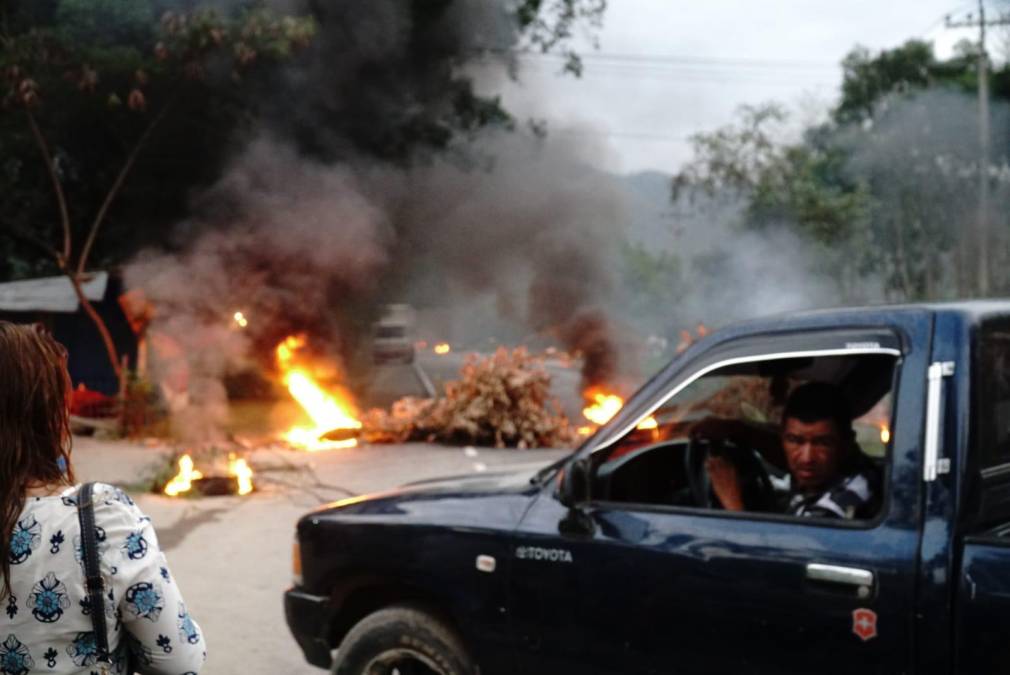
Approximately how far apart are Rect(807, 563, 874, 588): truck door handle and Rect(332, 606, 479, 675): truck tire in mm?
A: 1280

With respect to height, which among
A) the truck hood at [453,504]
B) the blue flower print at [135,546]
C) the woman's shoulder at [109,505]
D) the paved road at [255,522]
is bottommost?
the paved road at [255,522]

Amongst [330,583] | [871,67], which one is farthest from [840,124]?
[330,583]

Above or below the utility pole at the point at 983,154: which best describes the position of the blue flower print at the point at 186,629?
below

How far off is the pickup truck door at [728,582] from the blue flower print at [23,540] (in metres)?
1.67

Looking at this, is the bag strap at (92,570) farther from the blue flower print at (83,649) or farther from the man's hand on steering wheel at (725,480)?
the man's hand on steering wheel at (725,480)

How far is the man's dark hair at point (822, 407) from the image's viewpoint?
10.8 ft

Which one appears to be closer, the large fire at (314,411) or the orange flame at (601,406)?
the large fire at (314,411)

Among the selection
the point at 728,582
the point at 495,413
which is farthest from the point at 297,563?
the point at 495,413

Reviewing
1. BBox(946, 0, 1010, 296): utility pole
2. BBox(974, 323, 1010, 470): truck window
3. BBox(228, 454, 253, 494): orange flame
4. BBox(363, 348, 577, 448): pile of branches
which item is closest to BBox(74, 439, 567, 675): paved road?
BBox(228, 454, 253, 494): orange flame

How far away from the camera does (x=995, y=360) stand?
8.64 ft

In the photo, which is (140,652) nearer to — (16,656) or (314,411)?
(16,656)

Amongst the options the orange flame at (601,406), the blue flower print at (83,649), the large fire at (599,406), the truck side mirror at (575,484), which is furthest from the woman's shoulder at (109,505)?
the orange flame at (601,406)

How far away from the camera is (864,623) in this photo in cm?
250

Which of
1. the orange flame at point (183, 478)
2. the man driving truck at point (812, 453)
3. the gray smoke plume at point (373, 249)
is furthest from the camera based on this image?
the gray smoke plume at point (373, 249)
